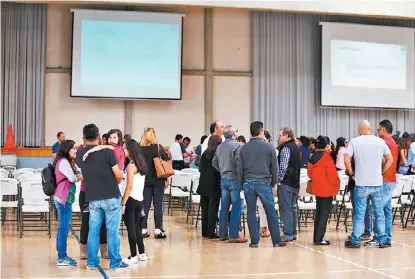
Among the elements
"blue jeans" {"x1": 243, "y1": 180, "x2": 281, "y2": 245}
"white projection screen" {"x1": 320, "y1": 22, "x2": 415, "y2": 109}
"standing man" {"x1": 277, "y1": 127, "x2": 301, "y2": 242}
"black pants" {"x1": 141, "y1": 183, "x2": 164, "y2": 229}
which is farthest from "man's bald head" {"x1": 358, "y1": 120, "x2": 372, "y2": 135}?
"white projection screen" {"x1": 320, "y1": 22, "x2": 415, "y2": 109}

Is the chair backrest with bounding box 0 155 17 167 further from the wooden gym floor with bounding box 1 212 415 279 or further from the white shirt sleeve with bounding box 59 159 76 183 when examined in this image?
the white shirt sleeve with bounding box 59 159 76 183

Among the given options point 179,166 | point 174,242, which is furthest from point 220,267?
point 179,166

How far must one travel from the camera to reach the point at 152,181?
29.0 ft

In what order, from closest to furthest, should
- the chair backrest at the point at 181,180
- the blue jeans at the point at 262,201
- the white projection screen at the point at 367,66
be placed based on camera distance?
the blue jeans at the point at 262,201
the chair backrest at the point at 181,180
the white projection screen at the point at 367,66

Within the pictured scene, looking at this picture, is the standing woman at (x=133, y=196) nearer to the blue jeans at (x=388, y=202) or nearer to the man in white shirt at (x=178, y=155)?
the blue jeans at (x=388, y=202)

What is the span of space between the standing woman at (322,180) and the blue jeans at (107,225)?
2.79m

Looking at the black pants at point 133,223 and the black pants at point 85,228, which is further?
the black pants at point 85,228

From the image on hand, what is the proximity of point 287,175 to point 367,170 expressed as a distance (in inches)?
40.8

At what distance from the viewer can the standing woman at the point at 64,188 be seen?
6.77 meters

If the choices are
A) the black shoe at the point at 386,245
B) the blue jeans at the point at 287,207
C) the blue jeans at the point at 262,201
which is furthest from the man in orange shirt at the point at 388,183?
the blue jeans at the point at 262,201

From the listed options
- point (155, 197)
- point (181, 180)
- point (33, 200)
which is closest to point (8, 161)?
point (181, 180)

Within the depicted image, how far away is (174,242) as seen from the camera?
8.63 metres

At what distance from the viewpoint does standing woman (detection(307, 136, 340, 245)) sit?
834 cm

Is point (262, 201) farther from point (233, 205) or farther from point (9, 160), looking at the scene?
point (9, 160)
